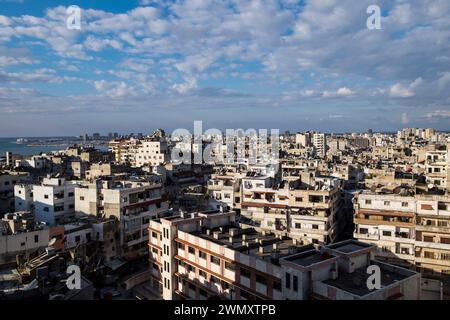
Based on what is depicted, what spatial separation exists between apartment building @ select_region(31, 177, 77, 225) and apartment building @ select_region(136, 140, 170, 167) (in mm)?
35964

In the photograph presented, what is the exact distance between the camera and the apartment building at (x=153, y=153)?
2628 inches

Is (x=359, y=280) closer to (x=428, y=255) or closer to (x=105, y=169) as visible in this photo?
(x=428, y=255)

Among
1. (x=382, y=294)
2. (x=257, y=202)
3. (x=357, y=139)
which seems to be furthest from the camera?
(x=357, y=139)

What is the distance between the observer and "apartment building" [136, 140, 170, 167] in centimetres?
6675

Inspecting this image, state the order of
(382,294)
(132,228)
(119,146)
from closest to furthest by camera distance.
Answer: (382,294), (132,228), (119,146)

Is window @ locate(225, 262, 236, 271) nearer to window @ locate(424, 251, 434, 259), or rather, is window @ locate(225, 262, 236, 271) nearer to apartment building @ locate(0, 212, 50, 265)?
apartment building @ locate(0, 212, 50, 265)

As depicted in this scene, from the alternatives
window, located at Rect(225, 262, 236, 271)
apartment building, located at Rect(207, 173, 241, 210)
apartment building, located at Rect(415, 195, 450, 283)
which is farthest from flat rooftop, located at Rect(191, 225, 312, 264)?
apartment building, located at Rect(207, 173, 241, 210)

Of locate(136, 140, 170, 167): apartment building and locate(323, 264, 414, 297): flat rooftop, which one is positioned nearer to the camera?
locate(323, 264, 414, 297): flat rooftop

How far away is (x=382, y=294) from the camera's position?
12430 mm

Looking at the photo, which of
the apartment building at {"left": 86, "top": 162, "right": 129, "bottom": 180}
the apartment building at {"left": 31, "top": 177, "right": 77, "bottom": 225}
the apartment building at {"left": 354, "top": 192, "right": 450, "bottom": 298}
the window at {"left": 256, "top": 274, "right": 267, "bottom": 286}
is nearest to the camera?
the window at {"left": 256, "top": 274, "right": 267, "bottom": 286}

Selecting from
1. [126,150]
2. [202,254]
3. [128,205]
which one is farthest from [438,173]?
[126,150]

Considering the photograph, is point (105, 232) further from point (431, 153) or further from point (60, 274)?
point (431, 153)
